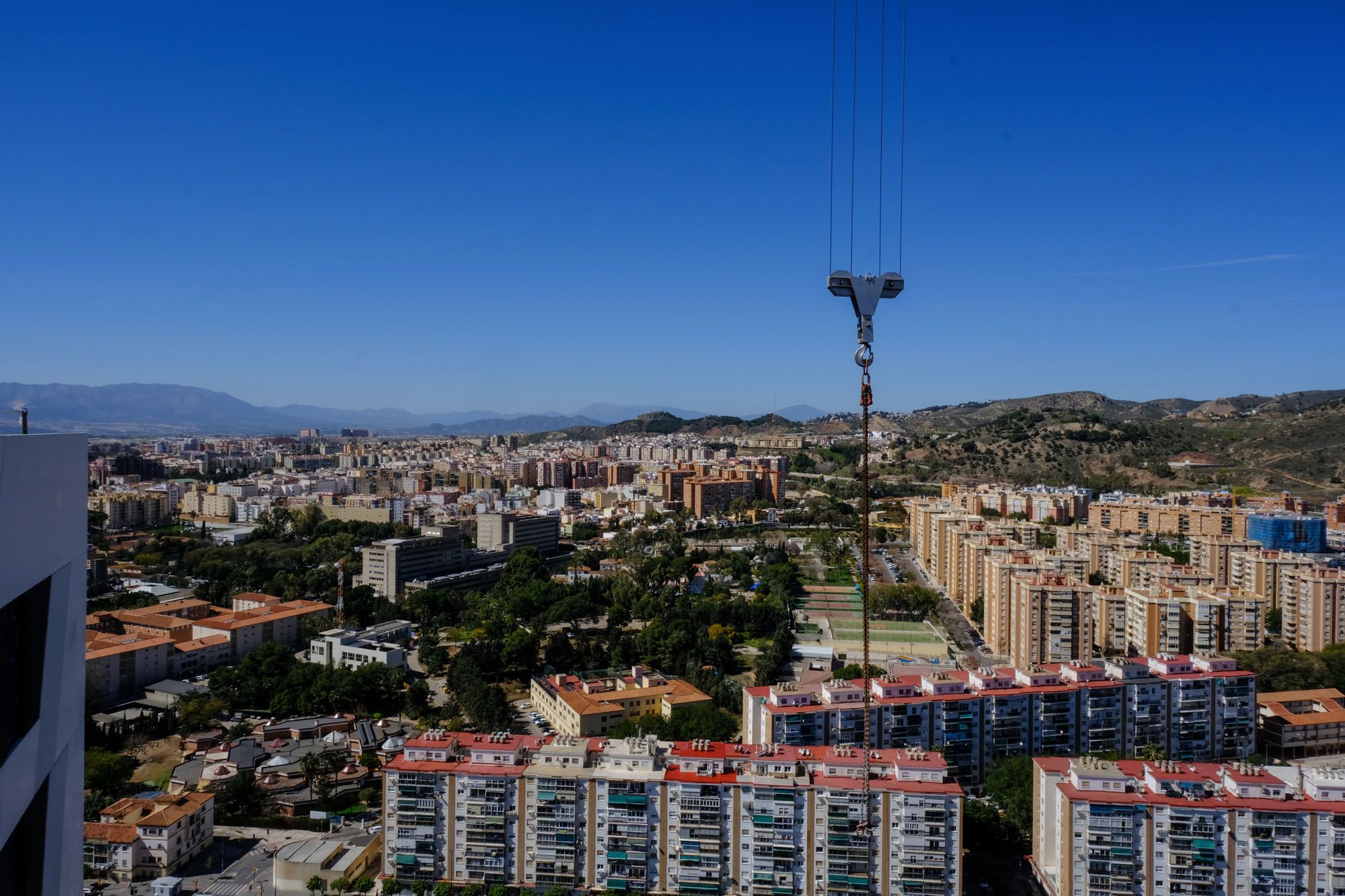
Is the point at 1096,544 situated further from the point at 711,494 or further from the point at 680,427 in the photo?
the point at 680,427

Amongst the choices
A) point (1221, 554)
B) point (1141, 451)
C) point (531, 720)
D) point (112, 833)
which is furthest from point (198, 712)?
point (1141, 451)

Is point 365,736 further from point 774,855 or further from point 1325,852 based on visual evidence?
point 1325,852

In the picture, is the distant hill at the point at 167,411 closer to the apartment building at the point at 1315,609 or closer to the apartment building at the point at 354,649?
the apartment building at the point at 354,649

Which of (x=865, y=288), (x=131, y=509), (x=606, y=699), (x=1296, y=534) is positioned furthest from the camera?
(x=131, y=509)

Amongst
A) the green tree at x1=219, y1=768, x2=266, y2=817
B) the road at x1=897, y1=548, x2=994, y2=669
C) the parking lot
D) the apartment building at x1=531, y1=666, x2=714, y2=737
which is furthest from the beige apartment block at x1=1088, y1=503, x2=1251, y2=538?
the green tree at x1=219, y1=768, x2=266, y2=817

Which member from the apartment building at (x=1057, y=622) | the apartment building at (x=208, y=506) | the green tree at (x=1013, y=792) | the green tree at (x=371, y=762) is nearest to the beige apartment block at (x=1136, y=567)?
the apartment building at (x=1057, y=622)

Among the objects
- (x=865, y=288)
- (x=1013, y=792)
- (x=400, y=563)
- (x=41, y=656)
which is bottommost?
(x=1013, y=792)
